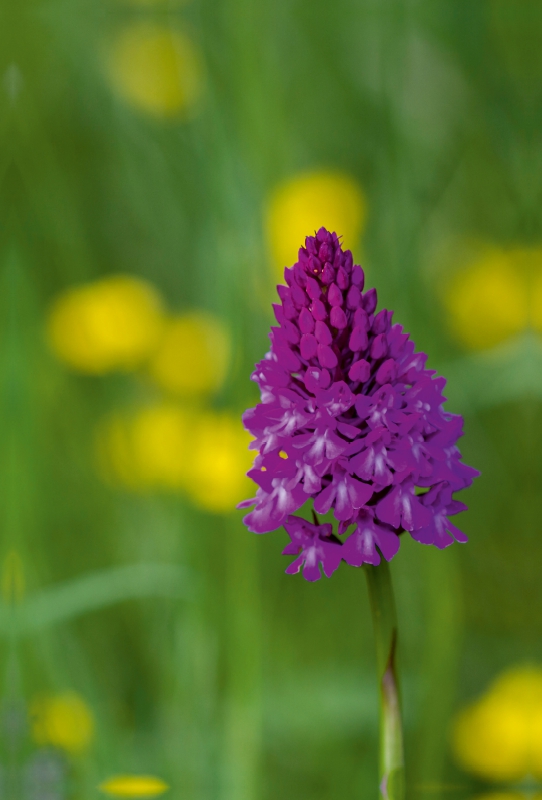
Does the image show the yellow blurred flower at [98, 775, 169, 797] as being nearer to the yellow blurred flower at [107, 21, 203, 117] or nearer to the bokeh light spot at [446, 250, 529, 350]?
the bokeh light spot at [446, 250, 529, 350]

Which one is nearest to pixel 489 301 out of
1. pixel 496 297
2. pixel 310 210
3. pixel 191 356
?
pixel 496 297

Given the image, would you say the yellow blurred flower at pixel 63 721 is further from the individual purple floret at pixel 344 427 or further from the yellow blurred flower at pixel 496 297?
the yellow blurred flower at pixel 496 297

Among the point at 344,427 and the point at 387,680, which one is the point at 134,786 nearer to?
the point at 387,680

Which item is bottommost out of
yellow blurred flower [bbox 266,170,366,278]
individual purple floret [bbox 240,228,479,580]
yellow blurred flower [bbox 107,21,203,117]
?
individual purple floret [bbox 240,228,479,580]

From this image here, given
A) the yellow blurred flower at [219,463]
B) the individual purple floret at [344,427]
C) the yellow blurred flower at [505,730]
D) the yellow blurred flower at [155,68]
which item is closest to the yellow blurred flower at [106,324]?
the yellow blurred flower at [219,463]

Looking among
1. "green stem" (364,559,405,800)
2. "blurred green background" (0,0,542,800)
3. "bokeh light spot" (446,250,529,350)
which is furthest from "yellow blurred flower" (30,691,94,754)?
"bokeh light spot" (446,250,529,350)

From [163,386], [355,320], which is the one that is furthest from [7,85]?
A: [355,320]
